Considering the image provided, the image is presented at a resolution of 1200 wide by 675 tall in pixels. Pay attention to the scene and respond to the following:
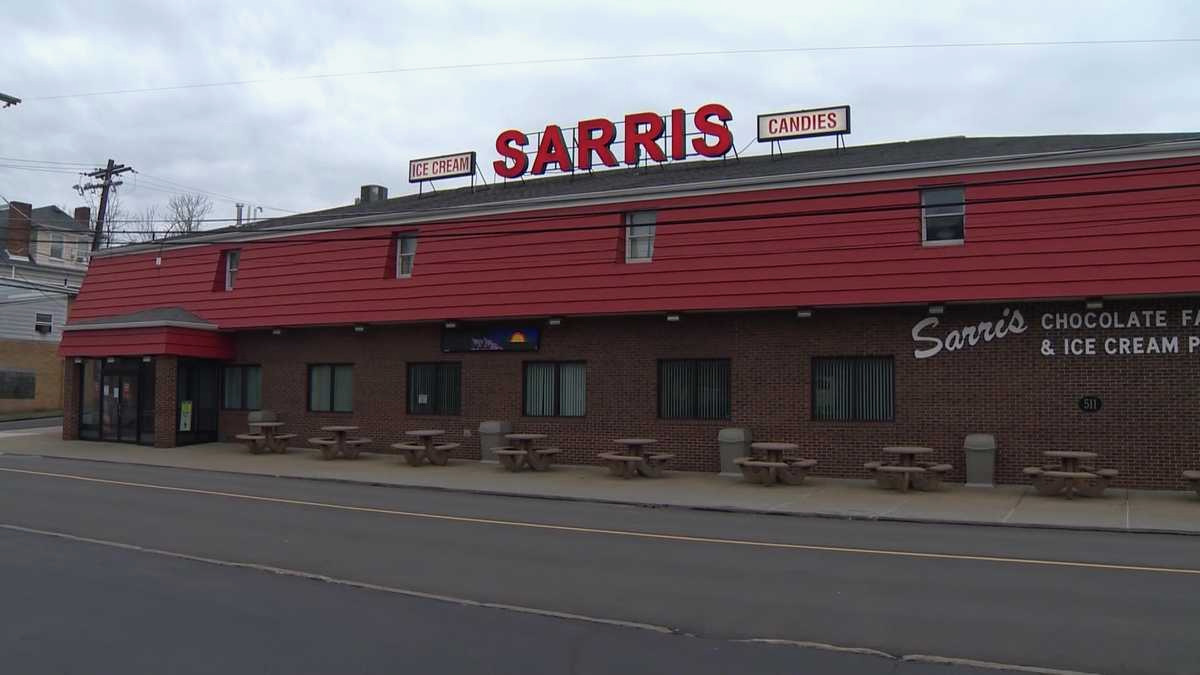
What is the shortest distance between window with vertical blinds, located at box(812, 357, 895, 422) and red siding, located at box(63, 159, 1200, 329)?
1630 millimetres

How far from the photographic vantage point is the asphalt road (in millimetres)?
6836

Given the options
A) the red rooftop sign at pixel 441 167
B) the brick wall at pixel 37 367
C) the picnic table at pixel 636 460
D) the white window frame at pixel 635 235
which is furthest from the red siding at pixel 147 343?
the brick wall at pixel 37 367

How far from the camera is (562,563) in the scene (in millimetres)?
10539

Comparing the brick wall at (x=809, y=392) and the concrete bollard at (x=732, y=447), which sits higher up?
the brick wall at (x=809, y=392)

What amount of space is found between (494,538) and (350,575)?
2888 mm

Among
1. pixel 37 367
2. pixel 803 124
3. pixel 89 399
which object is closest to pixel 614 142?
pixel 803 124

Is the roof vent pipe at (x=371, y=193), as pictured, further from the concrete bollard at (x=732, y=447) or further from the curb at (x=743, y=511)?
the concrete bollard at (x=732, y=447)

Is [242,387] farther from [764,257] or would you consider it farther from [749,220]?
[764,257]

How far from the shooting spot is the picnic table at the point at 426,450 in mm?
22469

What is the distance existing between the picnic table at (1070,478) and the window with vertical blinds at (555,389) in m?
9.83

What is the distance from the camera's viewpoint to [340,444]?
958 inches

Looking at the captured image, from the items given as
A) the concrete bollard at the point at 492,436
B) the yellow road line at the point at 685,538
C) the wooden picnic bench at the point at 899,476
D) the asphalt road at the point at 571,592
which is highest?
the concrete bollard at the point at 492,436

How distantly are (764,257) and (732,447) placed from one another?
4.00m

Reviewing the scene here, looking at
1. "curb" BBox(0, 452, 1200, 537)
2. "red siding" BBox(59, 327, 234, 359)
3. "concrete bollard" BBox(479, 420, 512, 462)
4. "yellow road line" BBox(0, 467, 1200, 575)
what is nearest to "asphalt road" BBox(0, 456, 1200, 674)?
"yellow road line" BBox(0, 467, 1200, 575)
